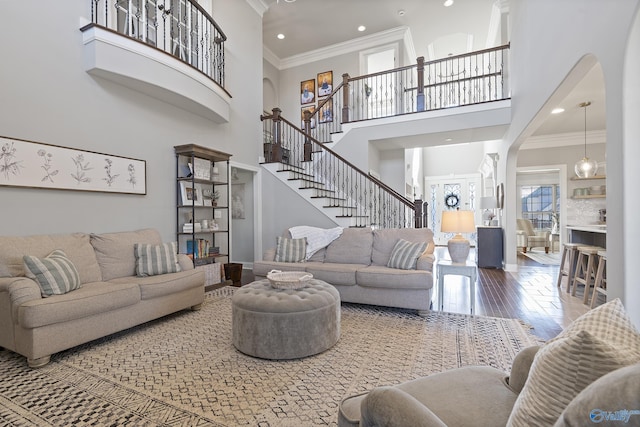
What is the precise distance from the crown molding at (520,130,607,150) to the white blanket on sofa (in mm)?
5673

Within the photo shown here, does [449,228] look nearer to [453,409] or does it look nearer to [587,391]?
[453,409]

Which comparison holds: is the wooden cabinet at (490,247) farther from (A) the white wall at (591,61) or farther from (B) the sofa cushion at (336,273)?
(B) the sofa cushion at (336,273)

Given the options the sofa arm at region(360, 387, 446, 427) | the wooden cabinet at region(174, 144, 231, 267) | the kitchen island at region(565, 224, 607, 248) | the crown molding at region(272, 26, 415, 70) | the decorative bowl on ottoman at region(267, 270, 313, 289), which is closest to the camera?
the sofa arm at region(360, 387, 446, 427)

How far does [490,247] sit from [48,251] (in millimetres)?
6914

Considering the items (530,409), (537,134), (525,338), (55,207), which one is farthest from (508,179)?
(55,207)

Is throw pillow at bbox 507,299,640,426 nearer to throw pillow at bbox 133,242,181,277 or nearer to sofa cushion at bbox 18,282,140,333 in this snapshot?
sofa cushion at bbox 18,282,140,333

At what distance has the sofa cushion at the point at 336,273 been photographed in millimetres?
3736

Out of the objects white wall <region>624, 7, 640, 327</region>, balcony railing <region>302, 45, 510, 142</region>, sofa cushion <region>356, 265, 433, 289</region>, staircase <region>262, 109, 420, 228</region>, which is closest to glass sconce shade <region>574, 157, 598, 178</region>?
balcony railing <region>302, 45, 510, 142</region>

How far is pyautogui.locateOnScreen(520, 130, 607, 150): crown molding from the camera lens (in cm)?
712

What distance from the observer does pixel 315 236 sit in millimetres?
4598

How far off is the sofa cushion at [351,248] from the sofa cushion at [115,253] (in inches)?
93.6

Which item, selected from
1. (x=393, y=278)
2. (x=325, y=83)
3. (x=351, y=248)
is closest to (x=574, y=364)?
(x=393, y=278)

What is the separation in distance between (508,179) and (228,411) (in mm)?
6247

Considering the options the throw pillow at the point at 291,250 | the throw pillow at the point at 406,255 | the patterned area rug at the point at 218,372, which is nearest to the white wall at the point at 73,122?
the patterned area rug at the point at 218,372
